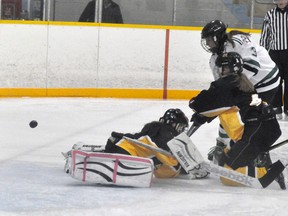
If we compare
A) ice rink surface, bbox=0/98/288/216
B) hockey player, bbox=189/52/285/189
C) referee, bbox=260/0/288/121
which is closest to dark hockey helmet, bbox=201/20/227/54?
hockey player, bbox=189/52/285/189

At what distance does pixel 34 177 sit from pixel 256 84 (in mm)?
1285

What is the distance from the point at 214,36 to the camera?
3.95 meters

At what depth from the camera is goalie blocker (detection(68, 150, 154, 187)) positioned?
11.4 feet

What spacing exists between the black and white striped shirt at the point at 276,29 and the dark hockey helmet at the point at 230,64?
3194 mm

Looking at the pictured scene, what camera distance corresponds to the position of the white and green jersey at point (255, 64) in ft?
13.5

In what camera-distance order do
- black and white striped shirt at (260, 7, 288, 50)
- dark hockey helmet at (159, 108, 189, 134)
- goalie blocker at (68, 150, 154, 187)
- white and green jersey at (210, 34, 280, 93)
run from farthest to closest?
1. black and white striped shirt at (260, 7, 288, 50)
2. white and green jersey at (210, 34, 280, 93)
3. dark hockey helmet at (159, 108, 189, 134)
4. goalie blocker at (68, 150, 154, 187)

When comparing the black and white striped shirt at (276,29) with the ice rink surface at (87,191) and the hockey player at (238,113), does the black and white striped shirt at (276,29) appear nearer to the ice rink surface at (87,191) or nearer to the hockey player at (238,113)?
the ice rink surface at (87,191)

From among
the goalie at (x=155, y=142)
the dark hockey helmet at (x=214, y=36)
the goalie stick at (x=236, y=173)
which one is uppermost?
the dark hockey helmet at (x=214, y=36)

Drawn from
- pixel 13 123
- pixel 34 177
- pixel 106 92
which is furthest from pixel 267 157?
pixel 106 92

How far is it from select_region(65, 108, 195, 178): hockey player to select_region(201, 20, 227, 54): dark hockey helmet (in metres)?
0.47

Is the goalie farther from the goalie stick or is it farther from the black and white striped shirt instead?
the black and white striped shirt

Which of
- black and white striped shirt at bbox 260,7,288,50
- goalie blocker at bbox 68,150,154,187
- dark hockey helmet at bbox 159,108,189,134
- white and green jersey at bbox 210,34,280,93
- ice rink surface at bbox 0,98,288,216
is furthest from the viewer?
black and white striped shirt at bbox 260,7,288,50

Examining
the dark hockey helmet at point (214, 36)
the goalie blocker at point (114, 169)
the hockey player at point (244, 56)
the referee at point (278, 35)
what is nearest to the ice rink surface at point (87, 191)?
the goalie blocker at point (114, 169)

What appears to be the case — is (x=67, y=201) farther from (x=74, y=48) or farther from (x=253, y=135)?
(x=74, y=48)
